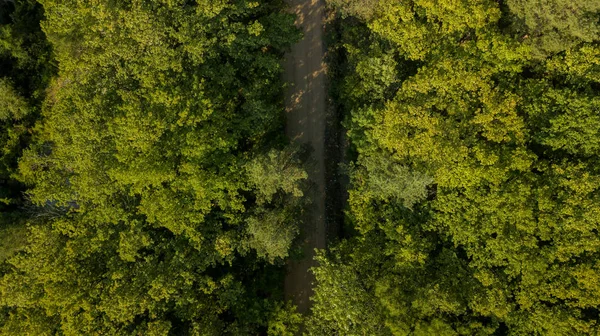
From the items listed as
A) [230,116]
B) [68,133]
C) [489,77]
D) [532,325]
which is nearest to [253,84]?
[230,116]

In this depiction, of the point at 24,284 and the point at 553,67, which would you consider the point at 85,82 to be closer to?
the point at 24,284

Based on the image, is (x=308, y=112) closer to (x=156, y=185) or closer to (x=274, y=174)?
(x=274, y=174)

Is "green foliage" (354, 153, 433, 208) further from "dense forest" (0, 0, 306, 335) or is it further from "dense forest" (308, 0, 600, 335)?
"dense forest" (0, 0, 306, 335)

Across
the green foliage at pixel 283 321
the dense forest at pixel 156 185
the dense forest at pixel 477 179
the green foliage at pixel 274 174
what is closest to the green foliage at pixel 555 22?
the dense forest at pixel 477 179

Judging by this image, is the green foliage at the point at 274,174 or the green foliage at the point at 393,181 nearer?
the green foliage at the point at 393,181

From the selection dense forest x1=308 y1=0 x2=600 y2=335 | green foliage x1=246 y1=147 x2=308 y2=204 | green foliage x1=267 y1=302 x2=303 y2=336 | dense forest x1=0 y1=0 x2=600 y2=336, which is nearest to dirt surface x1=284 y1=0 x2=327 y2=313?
dense forest x1=0 y1=0 x2=600 y2=336

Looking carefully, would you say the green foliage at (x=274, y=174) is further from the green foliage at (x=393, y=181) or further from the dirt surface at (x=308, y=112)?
the dirt surface at (x=308, y=112)
